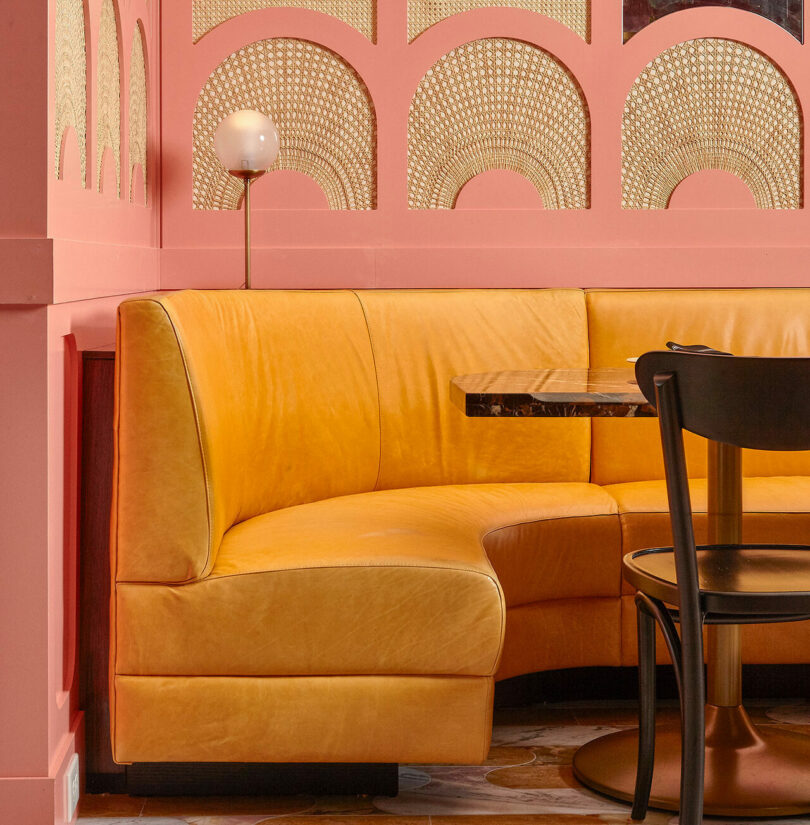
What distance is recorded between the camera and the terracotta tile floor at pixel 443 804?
2.12m

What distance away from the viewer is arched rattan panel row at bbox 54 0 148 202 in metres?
2.24

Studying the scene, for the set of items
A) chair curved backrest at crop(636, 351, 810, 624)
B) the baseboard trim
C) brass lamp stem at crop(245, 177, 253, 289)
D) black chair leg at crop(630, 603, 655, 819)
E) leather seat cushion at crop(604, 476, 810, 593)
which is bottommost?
the baseboard trim

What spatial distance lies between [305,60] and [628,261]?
127 cm

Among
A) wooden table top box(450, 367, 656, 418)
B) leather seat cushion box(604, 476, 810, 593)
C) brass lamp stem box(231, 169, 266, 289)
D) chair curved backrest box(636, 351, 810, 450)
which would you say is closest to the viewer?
chair curved backrest box(636, 351, 810, 450)

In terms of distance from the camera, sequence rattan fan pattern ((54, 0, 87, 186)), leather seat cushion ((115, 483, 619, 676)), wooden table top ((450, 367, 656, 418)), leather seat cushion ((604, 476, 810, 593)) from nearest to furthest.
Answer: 1. wooden table top ((450, 367, 656, 418))
2. leather seat cushion ((115, 483, 619, 676))
3. rattan fan pattern ((54, 0, 87, 186))
4. leather seat cushion ((604, 476, 810, 593))

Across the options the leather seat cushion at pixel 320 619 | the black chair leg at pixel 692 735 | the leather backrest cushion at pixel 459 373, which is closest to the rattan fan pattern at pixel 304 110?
the leather backrest cushion at pixel 459 373

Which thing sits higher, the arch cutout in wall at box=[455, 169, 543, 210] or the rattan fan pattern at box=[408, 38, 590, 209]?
the rattan fan pattern at box=[408, 38, 590, 209]

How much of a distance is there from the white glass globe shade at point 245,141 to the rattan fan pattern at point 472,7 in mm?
715

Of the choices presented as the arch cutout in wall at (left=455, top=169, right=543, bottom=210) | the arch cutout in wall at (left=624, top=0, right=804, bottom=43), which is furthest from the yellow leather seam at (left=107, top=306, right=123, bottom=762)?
the arch cutout in wall at (left=624, top=0, right=804, bottom=43)

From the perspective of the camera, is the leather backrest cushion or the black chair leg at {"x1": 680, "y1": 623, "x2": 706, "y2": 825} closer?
the black chair leg at {"x1": 680, "y1": 623, "x2": 706, "y2": 825}

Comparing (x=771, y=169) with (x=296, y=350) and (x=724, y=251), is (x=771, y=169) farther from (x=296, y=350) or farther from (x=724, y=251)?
(x=296, y=350)

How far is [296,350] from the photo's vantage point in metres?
2.87

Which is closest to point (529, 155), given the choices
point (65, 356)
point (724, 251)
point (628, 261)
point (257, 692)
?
point (628, 261)

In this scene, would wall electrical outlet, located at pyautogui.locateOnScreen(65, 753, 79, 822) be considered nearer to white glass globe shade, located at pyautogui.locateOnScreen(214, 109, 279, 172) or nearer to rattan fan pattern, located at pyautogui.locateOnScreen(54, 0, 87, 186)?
rattan fan pattern, located at pyautogui.locateOnScreen(54, 0, 87, 186)
